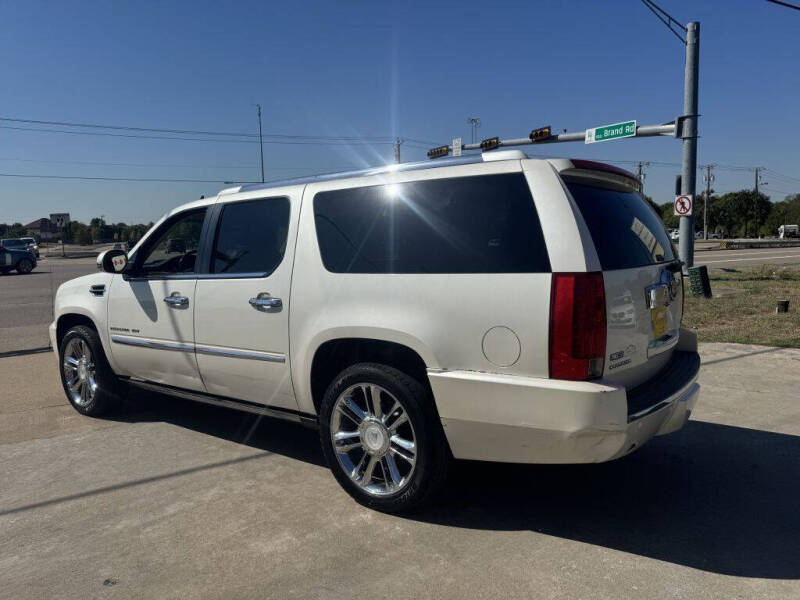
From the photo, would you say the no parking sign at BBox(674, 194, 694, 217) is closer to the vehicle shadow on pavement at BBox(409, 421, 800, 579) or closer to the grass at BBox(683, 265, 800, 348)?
the grass at BBox(683, 265, 800, 348)

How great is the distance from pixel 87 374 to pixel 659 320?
179 inches

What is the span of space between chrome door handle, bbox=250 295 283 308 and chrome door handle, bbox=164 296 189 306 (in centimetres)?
70

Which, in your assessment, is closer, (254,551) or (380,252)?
(254,551)

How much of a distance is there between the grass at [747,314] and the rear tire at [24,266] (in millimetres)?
28399

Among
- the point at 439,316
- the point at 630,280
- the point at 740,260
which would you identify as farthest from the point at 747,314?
the point at 740,260

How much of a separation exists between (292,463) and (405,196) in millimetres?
2000

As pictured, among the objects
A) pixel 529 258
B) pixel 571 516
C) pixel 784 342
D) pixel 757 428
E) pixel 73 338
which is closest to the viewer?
pixel 529 258

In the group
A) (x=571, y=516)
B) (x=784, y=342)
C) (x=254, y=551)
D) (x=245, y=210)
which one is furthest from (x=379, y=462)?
(x=784, y=342)

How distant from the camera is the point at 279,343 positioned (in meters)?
3.78

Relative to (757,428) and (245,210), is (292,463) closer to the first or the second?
(245,210)

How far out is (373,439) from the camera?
3432 millimetres

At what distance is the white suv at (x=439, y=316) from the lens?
281 centimetres

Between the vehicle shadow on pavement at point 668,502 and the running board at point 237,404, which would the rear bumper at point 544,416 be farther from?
the running board at point 237,404

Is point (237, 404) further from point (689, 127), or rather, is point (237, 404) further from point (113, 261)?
point (689, 127)
